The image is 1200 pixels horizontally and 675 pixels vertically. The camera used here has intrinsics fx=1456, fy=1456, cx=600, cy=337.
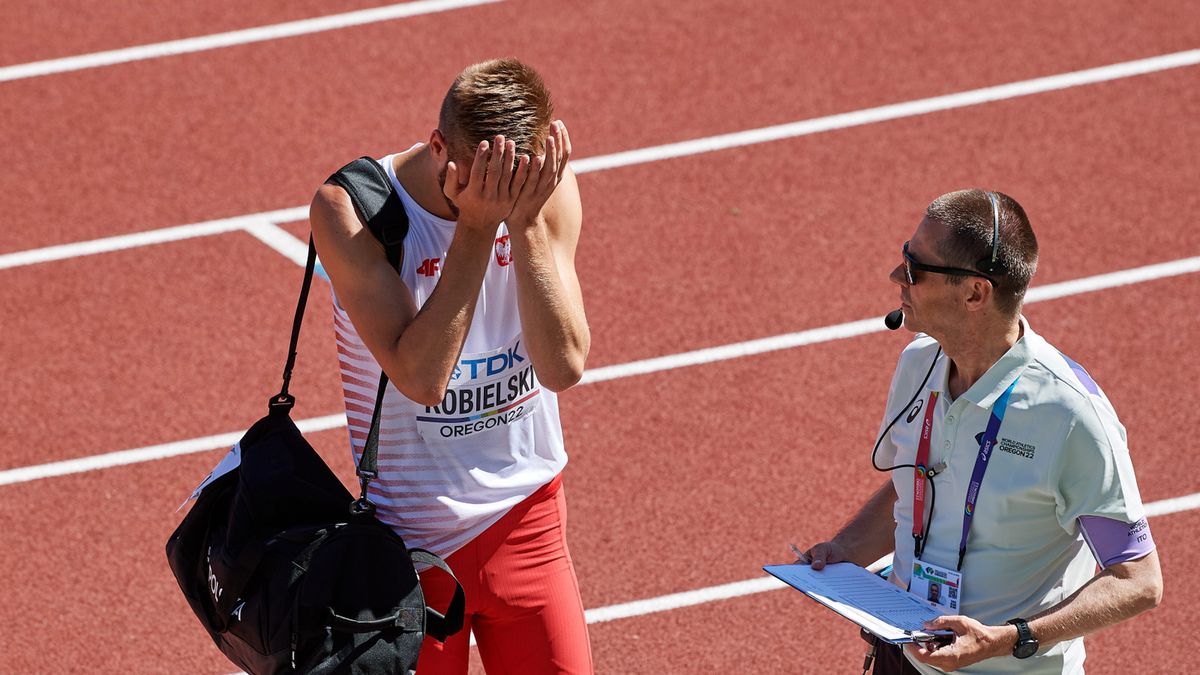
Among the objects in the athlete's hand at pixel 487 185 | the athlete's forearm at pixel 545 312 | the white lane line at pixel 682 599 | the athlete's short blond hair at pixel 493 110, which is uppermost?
the athlete's short blond hair at pixel 493 110

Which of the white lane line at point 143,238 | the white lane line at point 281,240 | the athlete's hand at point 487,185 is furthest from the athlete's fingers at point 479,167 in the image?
the white lane line at point 143,238

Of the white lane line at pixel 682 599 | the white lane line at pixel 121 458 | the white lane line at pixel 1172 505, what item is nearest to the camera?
the white lane line at pixel 682 599

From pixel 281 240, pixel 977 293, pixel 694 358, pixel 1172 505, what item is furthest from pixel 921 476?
pixel 281 240

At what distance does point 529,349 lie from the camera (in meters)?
3.39

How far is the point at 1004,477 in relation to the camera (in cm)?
313

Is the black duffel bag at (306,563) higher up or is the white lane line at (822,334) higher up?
the black duffel bag at (306,563)

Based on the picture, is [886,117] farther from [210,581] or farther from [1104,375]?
[210,581]

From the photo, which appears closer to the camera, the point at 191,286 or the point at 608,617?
the point at 608,617

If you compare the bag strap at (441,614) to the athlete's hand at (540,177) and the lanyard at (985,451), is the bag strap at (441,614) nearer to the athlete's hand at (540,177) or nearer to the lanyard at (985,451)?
the athlete's hand at (540,177)

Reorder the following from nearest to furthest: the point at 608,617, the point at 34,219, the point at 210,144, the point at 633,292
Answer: the point at 608,617 → the point at 633,292 → the point at 34,219 → the point at 210,144

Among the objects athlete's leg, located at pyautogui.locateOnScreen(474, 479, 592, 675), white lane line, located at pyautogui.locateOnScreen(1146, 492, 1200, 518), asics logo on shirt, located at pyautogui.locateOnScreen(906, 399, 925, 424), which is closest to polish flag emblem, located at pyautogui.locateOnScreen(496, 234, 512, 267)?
athlete's leg, located at pyautogui.locateOnScreen(474, 479, 592, 675)

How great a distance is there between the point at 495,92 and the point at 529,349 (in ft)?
2.01

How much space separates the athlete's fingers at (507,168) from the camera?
3137 millimetres

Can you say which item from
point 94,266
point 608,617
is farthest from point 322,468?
point 94,266
